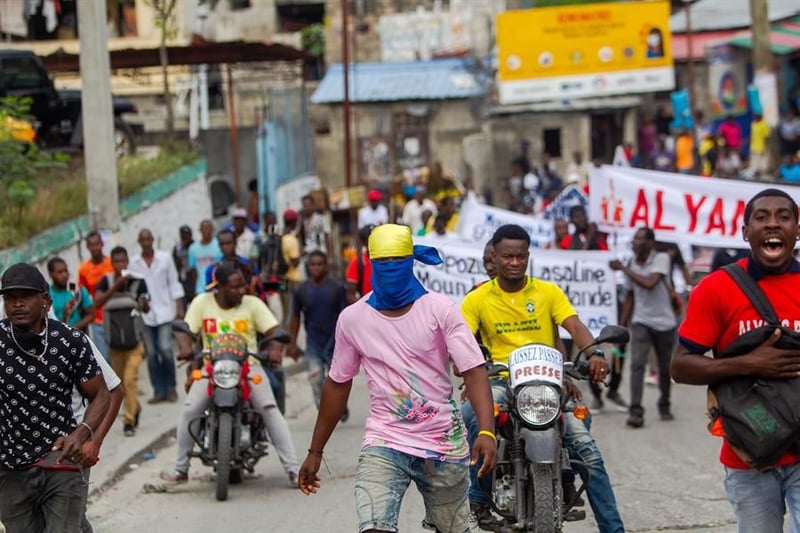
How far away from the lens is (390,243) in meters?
Answer: 5.74

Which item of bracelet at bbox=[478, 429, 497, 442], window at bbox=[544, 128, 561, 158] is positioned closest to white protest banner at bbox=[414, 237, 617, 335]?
bracelet at bbox=[478, 429, 497, 442]

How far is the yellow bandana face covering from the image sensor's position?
5734 millimetres

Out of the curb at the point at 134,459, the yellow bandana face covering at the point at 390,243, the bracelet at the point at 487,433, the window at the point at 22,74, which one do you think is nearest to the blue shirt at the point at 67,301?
the curb at the point at 134,459

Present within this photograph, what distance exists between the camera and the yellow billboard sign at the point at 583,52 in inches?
1294

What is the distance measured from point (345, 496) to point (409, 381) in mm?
3789

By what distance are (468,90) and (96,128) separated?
19917 mm

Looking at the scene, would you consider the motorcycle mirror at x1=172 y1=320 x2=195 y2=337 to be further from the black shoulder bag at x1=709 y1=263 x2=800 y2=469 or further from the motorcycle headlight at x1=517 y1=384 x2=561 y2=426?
the black shoulder bag at x1=709 y1=263 x2=800 y2=469

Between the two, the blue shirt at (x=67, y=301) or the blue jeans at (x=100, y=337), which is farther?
the blue jeans at (x=100, y=337)

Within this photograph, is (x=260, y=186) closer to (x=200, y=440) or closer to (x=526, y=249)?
(x=200, y=440)

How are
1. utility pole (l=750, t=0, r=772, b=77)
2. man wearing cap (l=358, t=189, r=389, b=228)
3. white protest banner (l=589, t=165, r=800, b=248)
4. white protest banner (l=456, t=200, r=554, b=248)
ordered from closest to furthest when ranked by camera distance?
1. white protest banner (l=589, t=165, r=800, b=248)
2. white protest banner (l=456, t=200, r=554, b=248)
3. utility pole (l=750, t=0, r=772, b=77)
4. man wearing cap (l=358, t=189, r=389, b=228)

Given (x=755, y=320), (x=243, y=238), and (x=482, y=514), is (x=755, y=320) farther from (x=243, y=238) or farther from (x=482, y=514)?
(x=243, y=238)

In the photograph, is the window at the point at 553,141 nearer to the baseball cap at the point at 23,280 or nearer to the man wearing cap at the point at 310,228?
the man wearing cap at the point at 310,228

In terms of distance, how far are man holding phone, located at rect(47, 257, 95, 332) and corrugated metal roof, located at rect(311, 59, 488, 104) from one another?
22.5 metres

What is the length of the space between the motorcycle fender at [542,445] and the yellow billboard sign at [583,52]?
26.7 metres
